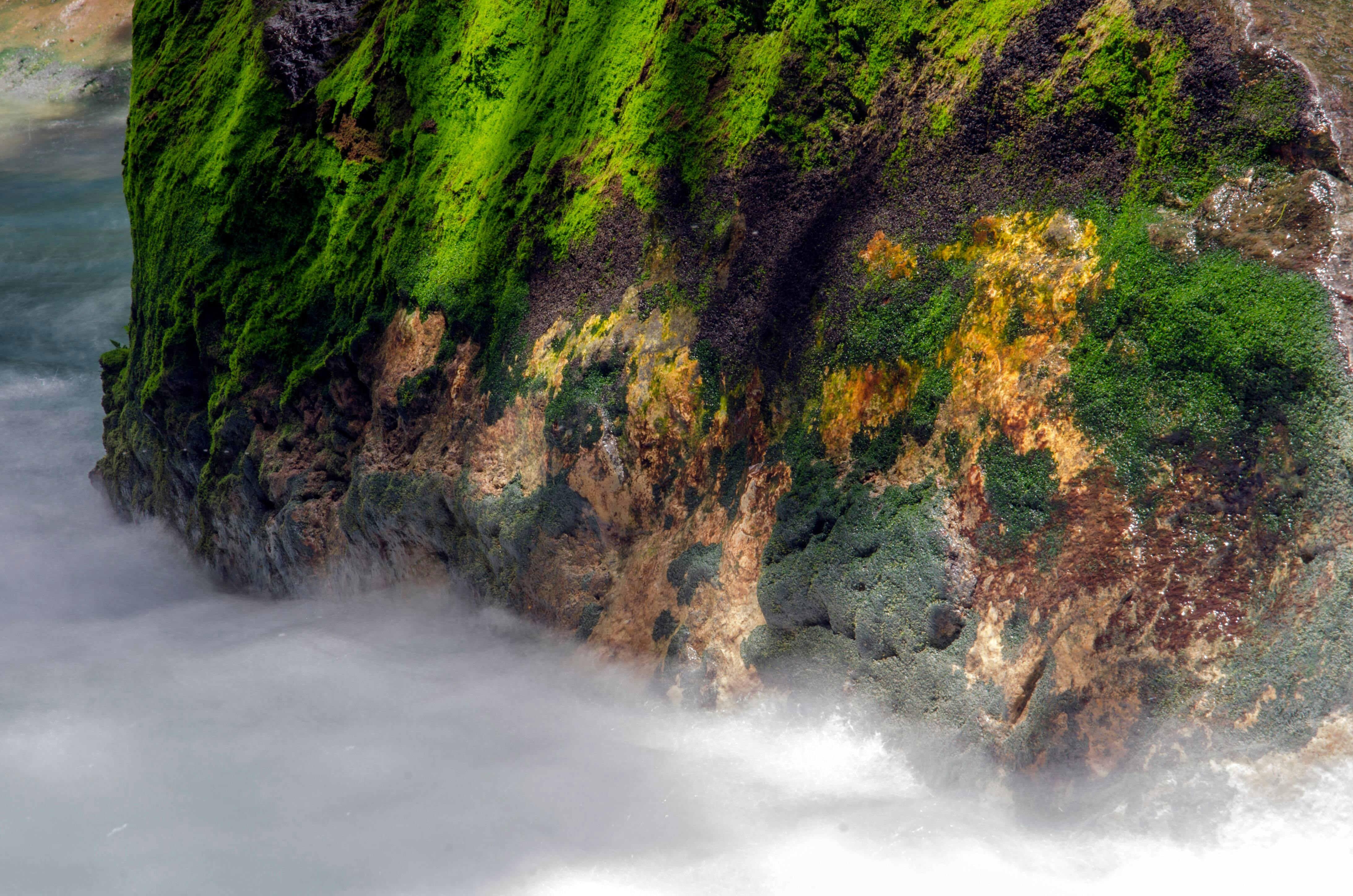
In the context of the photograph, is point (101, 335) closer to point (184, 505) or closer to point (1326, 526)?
point (184, 505)

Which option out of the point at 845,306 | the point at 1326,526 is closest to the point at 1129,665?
the point at 1326,526

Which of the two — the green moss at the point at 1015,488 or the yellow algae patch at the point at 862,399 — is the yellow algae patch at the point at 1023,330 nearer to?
the green moss at the point at 1015,488

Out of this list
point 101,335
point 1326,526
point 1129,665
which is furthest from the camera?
point 101,335

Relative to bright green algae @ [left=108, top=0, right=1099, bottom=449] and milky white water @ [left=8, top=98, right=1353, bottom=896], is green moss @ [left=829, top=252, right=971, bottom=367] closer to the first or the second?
bright green algae @ [left=108, top=0, right=1099, bottom=449]

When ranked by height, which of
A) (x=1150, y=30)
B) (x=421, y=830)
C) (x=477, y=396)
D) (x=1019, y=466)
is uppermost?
(x=1150, y=30)

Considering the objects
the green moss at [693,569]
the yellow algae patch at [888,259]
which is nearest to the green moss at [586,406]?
the green moss at [693,569]

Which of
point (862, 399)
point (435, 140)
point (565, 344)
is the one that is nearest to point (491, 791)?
point (565, 344)

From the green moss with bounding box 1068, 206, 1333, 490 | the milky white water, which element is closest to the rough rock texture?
the green moss with bounding box 1068, 206, 1333, 490
